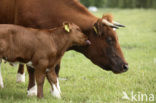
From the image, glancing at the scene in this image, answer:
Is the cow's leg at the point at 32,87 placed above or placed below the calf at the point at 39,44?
below

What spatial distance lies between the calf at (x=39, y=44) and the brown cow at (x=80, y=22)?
1.11 feet

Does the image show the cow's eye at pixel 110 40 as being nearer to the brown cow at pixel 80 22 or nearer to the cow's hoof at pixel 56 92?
the brown cow at pixel 80 22

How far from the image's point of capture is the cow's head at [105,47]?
677cm

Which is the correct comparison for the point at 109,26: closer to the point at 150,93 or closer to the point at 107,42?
the point at 107,42

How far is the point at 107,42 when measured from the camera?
6.84 metres

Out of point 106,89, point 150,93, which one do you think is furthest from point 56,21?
point 150,93

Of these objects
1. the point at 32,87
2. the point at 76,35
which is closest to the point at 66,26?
the point at 76,35

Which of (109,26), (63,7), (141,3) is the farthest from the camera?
(141,3)

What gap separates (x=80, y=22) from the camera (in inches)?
275

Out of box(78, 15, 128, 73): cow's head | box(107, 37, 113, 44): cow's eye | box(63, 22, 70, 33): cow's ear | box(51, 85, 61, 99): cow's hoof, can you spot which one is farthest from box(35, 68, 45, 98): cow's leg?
box(107, 37, 113, 44): cow's eye

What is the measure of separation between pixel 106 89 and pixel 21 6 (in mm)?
2532

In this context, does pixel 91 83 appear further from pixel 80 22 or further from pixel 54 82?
pixel 80 22

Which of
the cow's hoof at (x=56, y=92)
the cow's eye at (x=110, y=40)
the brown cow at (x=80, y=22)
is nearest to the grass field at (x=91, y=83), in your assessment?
the cow's hoof at (x=56, y=92)

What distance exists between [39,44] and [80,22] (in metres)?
1.10
